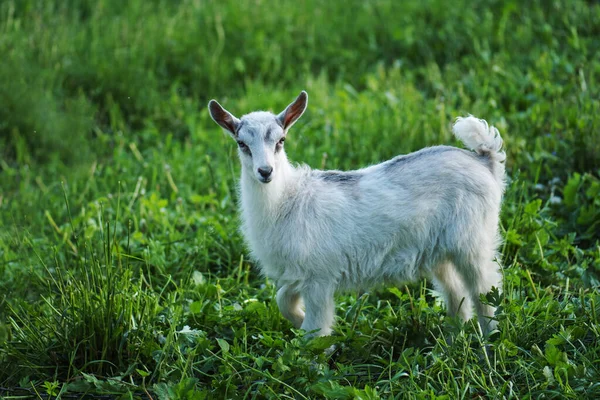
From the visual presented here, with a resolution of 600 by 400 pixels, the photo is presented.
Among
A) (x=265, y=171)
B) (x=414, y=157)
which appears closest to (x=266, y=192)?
(x=265, y=171)

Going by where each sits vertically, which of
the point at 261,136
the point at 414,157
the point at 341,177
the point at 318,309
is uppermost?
the point at 261,136

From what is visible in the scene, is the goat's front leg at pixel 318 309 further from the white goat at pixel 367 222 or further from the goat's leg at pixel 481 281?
the goat's leg at pixel 481 281

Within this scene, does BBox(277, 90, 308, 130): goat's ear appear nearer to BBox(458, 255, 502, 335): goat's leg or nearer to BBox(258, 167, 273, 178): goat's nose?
BBox(258, 167, 273, 178): goat's nose

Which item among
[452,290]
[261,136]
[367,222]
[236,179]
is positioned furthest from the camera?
[236,179]

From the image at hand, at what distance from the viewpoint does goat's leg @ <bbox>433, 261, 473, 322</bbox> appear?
479 centimetres

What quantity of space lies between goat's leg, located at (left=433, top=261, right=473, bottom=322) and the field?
0.10 meters

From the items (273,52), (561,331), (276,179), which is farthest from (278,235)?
(273,52)

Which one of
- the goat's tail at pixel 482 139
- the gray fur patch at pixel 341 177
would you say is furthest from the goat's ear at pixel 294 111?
the goat's tail at pixel 482 139

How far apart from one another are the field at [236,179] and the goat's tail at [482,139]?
64cm

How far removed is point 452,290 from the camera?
4824mm

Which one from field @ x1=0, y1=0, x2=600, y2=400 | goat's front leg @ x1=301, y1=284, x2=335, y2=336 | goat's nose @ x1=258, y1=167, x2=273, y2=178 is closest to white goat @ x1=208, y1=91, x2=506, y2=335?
goat's front leg @ x1=301, y1=284, x2=335, y2=336

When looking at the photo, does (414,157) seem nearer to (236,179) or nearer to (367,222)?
(367,222)

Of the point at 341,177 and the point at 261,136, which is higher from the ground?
the point at 261,136

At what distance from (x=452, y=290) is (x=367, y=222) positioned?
2.29 ft
